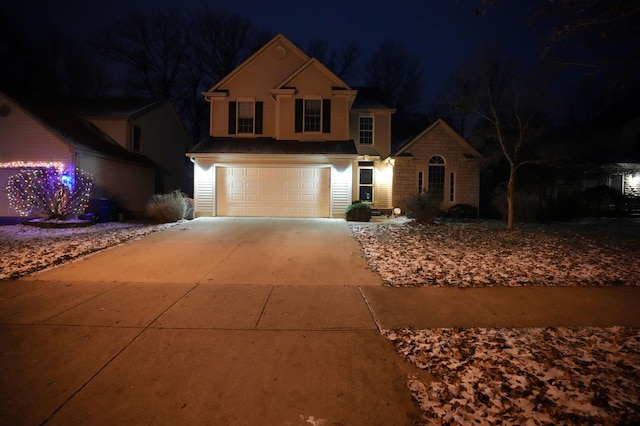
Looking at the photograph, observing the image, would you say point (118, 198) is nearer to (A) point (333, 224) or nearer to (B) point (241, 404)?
(A) point (333, 224)

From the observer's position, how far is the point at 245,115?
61.9 ft

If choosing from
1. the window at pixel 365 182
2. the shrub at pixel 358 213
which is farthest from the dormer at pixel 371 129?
the shrub at pixel 358 213

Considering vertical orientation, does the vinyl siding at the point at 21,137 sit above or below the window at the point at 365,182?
above

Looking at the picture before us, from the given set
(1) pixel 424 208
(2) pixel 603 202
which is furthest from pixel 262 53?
(2) pixel 603 202

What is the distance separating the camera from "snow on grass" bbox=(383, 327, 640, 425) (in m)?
2.86

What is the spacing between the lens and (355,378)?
11.2ft

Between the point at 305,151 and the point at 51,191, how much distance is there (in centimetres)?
1037

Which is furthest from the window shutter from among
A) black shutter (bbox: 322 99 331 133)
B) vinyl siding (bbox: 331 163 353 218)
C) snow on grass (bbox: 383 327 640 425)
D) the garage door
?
snow on grass (bbox: 383 327 640 425)

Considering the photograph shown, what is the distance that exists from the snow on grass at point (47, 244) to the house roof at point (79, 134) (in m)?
4.94

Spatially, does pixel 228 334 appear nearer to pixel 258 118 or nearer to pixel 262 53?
pixel 258 118

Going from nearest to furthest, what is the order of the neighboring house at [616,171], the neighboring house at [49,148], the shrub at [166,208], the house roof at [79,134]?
the shrub at [166,208] < the neighboring house at [49,148] < the house roof at [79,134] < the neighboring house at [616,171]

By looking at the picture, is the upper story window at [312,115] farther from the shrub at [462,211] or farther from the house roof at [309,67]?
the shrub at [462,211]

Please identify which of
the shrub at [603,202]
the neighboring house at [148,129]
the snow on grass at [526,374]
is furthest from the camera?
the neighboring house at [148,129]

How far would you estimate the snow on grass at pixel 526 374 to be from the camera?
2.86m
